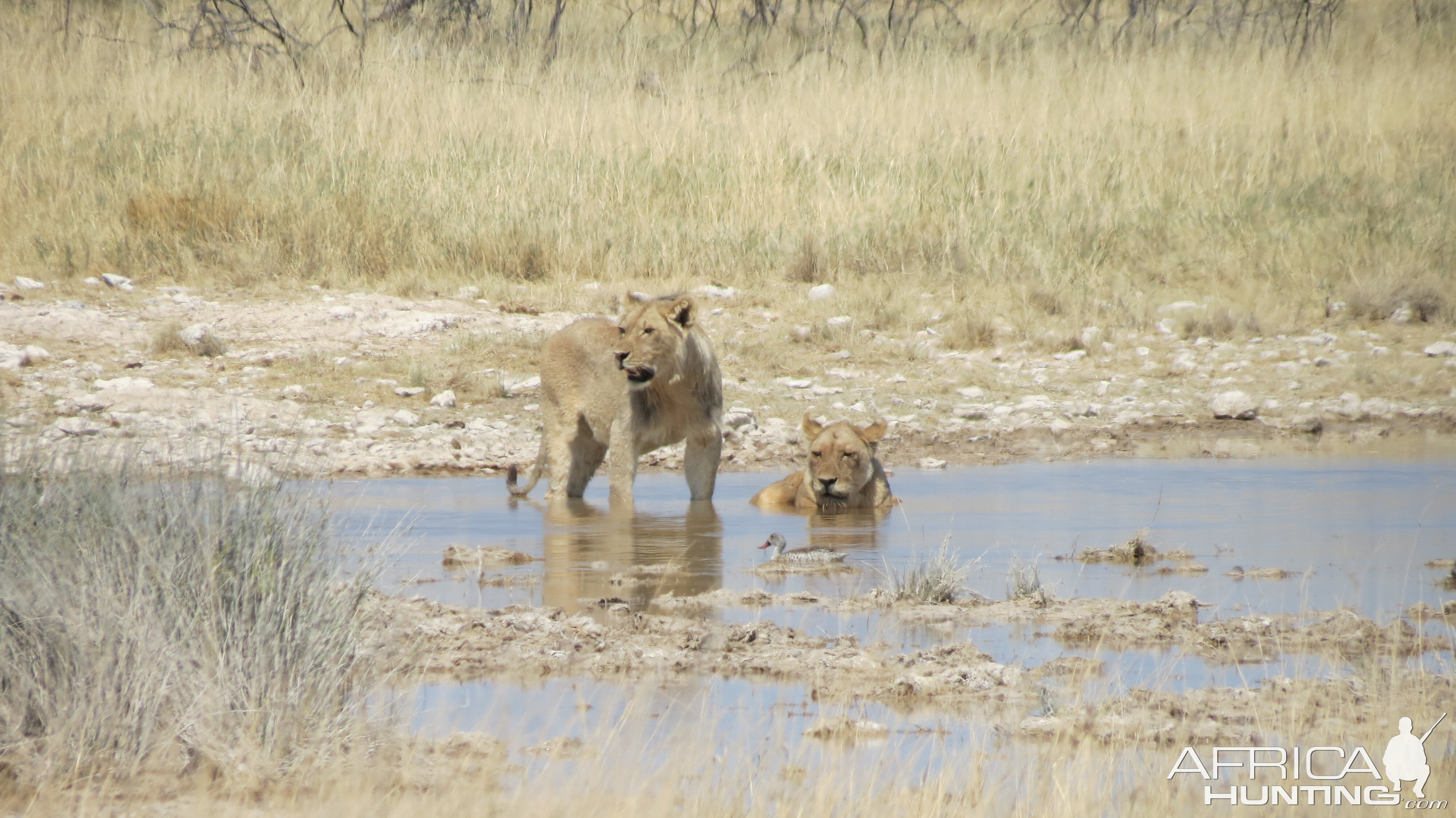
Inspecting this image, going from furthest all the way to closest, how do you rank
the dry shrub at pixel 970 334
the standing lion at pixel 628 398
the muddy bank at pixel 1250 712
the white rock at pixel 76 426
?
the dry shrub at pixel 970 334
the white rock at pixel 76 426
the standing lion at pixel 628 398
the muddy bank at pixel 1250 712

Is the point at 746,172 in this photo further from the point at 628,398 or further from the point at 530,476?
the point at 628,398

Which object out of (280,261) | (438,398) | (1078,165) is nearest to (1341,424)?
(1078,165)

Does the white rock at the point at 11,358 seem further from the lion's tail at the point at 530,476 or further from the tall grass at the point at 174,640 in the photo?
the tall grass at the point at 174,640

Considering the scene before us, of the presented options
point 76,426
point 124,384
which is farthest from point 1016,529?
point 124,384

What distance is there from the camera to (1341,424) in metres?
11.6

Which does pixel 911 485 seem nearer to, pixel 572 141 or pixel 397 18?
pixel 572 141

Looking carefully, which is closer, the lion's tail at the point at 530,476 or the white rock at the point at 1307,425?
the lion's tail at the point at 530,476

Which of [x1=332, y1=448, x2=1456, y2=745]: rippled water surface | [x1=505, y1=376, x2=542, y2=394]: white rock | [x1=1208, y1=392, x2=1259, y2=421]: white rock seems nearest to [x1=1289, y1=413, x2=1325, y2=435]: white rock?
[x1=1208, y1=392, x2=1259, y2=421]: white rock

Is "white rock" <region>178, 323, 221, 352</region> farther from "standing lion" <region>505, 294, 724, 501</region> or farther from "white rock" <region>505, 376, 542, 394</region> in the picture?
"standing lion" <region>505, 294, 724, 501</region>

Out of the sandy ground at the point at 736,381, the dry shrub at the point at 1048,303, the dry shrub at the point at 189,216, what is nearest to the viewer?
the sandy ground at the point at 736,381

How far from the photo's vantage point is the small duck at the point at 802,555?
704 centimetres

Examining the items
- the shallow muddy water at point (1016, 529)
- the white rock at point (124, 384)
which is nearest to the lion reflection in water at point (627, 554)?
the shallow muddy water at point (1016, 529)

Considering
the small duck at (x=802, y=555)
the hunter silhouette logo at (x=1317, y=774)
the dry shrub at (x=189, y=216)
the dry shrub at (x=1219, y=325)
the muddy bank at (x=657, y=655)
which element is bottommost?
the small duck at (x=802, y=555)

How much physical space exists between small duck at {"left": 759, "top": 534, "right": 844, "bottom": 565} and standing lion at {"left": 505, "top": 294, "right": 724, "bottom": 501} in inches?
71.9
